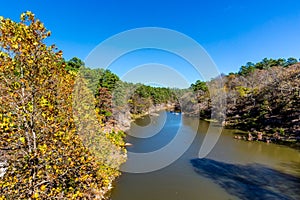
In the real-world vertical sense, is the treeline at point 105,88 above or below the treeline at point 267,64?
below

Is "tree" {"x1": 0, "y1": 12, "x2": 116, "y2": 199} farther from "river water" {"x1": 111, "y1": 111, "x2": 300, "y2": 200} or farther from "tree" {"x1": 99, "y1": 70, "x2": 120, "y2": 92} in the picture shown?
"tree" {"x1": 99, "y1": 70, "x2": 120, "y2": 92}

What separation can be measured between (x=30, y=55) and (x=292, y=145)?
91.5 feet

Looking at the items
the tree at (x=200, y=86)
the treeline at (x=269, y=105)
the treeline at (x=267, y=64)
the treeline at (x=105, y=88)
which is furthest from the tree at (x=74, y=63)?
the treeline at (x=267, y=64)

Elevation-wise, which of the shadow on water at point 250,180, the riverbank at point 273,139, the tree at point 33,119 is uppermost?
the tree at point 33,119

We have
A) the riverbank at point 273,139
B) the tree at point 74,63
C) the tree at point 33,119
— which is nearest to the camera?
the tree at point 33,119

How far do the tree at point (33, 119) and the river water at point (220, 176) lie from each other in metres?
8.80

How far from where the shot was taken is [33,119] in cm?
425

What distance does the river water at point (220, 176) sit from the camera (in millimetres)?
12680

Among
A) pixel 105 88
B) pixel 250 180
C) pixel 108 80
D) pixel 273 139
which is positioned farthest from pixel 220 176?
pixel 108 80

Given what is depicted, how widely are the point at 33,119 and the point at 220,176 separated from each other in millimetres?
14640

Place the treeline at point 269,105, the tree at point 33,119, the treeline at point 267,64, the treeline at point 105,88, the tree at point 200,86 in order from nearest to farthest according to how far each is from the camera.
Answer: the tree at point 33,119, the treeline at point 105,88, the treeline at point 269,105, the treeline at point 267,64, the tree at point 200,86

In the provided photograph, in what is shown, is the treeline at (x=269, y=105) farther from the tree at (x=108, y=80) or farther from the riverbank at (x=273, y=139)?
the tree at (x=108, y=80)

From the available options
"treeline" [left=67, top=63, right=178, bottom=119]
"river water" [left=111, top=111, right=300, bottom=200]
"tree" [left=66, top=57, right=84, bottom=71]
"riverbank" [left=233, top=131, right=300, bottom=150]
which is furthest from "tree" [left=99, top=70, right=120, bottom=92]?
"riverbank" [left=233, top=131, right=300, bottom=150]

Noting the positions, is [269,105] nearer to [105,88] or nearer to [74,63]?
[105,88]
